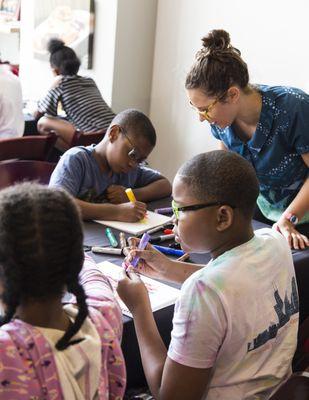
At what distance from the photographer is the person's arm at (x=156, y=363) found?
3.37 ft

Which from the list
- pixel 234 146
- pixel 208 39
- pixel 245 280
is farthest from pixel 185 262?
pixel 208 39

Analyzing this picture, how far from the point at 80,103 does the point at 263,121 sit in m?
1.83

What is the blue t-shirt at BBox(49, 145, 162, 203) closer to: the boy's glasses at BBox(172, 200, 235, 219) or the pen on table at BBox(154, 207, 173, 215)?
the pen on table at BBox(154, 207, 173, 215)

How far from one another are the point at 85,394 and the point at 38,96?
374 centimetres

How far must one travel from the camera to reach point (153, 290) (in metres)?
1.37

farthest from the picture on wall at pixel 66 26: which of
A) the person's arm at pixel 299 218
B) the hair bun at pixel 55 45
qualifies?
the person's arm at pixel 299 218

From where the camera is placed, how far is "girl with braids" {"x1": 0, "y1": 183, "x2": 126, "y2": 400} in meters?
0.81

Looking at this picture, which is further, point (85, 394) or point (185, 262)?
point (185, 262)

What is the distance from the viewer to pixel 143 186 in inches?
84.7

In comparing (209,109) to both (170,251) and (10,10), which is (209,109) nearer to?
(170,251)

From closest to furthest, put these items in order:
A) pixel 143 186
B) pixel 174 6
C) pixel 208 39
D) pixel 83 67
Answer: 1. pixel 208 39
2. pixel 143 186
3. pixel 174 6
4. pixel 83 67

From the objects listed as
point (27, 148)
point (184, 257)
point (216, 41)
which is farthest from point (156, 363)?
point (27, 148)

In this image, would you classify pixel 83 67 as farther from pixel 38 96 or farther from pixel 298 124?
pixel 298 124

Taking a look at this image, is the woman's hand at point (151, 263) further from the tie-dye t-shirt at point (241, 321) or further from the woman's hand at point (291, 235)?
the woman's hand at point (291, 235)
